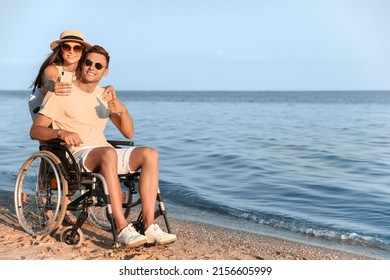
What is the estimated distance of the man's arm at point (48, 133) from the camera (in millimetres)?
4109

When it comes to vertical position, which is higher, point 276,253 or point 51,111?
point 51,111

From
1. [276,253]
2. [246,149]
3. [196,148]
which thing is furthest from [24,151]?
[276,253]

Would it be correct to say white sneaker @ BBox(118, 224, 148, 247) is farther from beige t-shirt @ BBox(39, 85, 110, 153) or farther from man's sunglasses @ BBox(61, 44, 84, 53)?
man's sunglasses @ BBox(61, 44, 84, 53)

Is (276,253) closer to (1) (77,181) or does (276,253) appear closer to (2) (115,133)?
(1) (77,181)

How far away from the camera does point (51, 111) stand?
14.1ft

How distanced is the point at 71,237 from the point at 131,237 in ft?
1.81

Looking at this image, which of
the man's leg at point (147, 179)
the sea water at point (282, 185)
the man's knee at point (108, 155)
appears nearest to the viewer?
the man's knee at point (108, 155)

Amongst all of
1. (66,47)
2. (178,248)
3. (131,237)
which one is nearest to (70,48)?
Answer: (66,47)

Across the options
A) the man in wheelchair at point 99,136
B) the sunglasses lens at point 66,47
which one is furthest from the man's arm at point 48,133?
the sunglasses lens at point 66,47

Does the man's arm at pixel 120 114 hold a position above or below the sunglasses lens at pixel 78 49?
below

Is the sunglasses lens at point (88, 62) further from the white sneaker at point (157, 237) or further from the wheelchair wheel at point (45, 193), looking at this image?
the white sneaker at point (157, 237)

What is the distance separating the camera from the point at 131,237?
394cm
